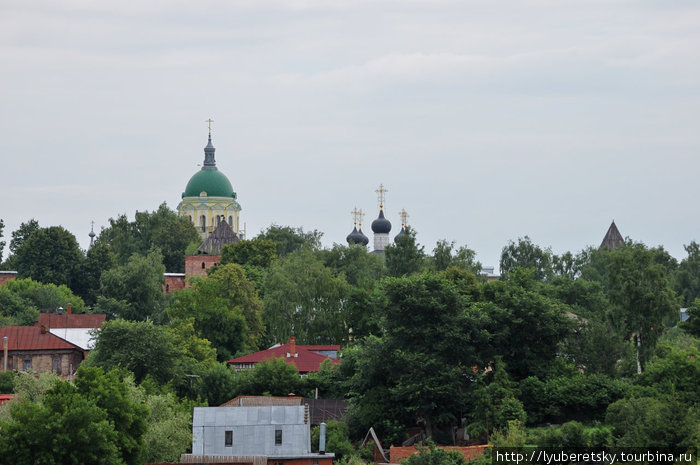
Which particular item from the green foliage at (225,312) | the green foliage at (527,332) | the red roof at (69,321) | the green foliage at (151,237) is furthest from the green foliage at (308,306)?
the green foliage at (151,237)

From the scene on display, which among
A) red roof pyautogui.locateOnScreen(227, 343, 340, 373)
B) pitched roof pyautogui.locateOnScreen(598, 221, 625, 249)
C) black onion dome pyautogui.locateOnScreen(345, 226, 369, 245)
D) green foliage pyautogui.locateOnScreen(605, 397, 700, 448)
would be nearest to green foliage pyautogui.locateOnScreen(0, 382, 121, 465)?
green foliage pyautogui.locateOnScreen(605, 397, 700, 448)

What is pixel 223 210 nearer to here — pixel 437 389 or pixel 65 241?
pixel 65 241

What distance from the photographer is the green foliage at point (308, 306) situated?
86875mm

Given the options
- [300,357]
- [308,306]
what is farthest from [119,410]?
[308,306]

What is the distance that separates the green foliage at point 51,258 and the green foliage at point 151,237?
1865 centimetres

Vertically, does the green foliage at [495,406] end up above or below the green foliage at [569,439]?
above

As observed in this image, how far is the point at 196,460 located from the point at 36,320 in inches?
2012

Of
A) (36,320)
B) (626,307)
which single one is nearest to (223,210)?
(36,320)

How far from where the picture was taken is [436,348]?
60.1 m

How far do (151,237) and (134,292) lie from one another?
47516 millimetres

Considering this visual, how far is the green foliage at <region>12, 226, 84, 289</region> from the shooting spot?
126562 mm

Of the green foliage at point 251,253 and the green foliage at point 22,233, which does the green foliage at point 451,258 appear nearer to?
the green foliage at point 251,253

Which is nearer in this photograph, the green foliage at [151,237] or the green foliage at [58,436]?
the green foliage at [58,436]

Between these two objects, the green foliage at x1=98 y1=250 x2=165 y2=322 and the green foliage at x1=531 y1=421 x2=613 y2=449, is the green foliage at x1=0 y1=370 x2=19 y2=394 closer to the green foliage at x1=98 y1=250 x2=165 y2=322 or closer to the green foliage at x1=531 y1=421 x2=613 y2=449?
the green foliage at x1=98 y1=250 x2=165 y2=322
